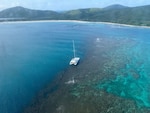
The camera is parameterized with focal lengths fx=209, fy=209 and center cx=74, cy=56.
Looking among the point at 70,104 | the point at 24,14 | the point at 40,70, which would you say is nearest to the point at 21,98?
the point at 70,104

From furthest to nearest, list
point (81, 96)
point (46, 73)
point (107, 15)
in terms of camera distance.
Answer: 1. point (107, 15)
2. point (46, 73)
3. point (81, 96)

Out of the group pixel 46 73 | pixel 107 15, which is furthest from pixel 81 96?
pixel 107 15

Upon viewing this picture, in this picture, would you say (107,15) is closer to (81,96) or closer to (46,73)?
(46,73)

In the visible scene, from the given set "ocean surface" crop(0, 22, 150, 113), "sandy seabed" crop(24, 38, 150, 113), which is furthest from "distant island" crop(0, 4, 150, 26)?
"sandy seabed" crop(24, 38, 150, 113)

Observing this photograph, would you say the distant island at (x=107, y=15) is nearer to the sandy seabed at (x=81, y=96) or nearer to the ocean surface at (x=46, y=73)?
the ocean surface at (x=46, y=73)

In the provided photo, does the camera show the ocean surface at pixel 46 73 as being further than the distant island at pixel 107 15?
No

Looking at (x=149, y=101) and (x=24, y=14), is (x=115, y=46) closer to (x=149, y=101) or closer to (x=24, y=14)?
(x=149, y=101)

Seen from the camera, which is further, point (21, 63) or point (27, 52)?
point (27, 52)

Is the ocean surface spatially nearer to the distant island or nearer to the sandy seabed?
Result: the sandy seabed

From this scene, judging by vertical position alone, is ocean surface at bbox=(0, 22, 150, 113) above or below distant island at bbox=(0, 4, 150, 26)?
above

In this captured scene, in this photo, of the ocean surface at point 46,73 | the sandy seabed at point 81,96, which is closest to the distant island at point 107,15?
the ocean surface at point 46,73

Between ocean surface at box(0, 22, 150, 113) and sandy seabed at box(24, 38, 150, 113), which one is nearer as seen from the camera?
sandy seabed at box(24, 38, 150, 113)
